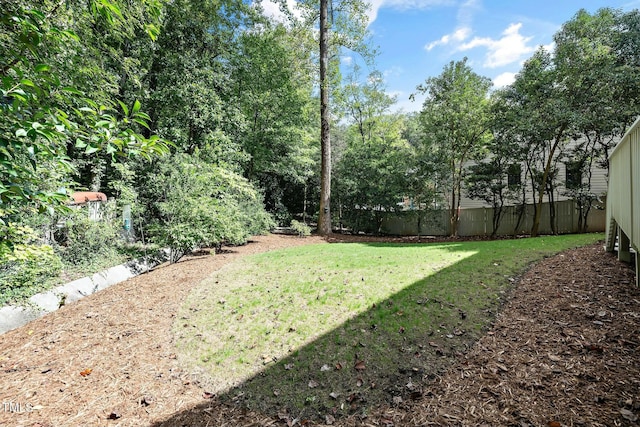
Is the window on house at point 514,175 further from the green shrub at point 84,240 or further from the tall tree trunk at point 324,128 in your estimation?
the green shrub at point 84,240

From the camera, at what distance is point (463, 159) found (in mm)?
11945

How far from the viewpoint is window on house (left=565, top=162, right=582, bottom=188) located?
457 inches

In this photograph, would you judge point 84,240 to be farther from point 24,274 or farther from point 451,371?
point 451,371

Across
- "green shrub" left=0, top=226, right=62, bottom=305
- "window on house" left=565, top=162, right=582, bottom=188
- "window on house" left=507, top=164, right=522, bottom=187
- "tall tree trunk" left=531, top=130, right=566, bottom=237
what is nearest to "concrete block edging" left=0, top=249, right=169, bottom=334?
"green shrub" left=0, top=226, right=62, bottom=305

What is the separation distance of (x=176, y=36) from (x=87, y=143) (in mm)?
10892

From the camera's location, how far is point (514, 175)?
12.5 metres

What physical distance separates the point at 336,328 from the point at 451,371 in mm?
1307

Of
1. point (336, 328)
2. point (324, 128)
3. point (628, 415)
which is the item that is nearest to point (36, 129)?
point (336, 328)

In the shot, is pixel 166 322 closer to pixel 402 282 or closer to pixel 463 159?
pixel 402 282

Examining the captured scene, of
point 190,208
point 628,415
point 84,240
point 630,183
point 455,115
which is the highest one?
point 455,115

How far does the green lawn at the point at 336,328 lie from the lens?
9.11ft

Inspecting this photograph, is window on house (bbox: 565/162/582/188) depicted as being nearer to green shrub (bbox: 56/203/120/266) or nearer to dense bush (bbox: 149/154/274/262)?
dense bush (bbox: 149/154/274/262)

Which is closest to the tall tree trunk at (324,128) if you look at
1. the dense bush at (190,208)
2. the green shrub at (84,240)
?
the dense bush at (190,208)

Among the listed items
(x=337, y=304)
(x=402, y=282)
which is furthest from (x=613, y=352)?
(x=337, y=304)
